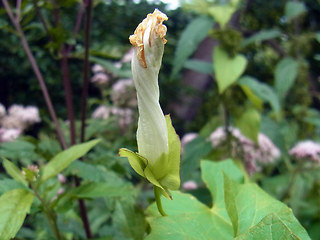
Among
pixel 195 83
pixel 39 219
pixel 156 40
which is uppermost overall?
pixel 156 40

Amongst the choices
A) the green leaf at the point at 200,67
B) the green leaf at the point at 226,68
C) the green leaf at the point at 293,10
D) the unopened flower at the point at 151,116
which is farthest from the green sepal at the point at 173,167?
the green leaf at the point at 293,10

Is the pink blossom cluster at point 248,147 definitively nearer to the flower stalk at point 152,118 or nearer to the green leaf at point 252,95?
the green leaf at point 252,95

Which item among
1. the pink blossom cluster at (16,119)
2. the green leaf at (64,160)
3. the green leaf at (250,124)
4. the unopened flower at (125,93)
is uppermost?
the green leaf at (64,160)

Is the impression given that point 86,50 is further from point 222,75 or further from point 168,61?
point 168,61

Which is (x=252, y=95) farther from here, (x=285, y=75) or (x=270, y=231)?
(x=270, y=231)

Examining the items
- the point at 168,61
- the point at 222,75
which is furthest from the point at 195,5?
the point at 168,61

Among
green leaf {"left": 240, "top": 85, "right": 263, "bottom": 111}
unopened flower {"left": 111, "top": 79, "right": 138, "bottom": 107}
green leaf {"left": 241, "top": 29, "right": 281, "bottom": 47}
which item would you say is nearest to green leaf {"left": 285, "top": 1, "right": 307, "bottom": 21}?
green leaf {"left": 241, "top": 29, "right": 281, "bottom": 47}

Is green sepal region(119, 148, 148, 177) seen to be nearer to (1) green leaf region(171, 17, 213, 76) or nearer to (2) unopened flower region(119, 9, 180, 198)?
(2) unopened flower region(119, 9, 180, 198)
